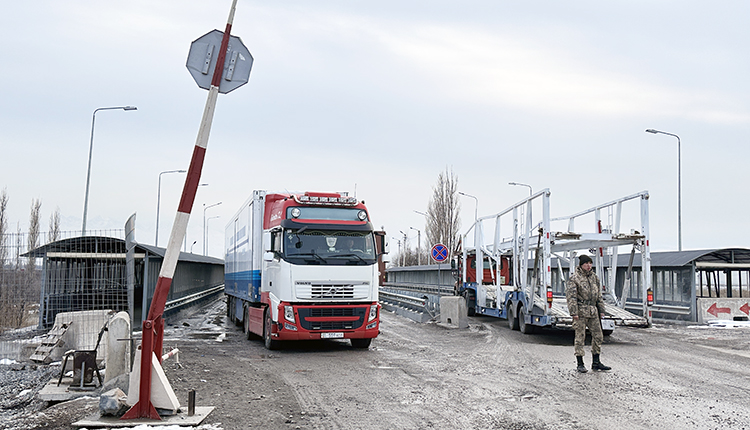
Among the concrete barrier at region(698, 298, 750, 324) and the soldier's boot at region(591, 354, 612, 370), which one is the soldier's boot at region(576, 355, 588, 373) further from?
the concrete barrier at region(698, 298, 750, 324)

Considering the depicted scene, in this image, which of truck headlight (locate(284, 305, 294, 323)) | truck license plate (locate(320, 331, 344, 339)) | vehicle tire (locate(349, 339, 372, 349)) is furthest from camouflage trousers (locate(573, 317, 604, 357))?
truck headlight (locate(284, 305, 294, 323))

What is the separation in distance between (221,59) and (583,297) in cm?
725

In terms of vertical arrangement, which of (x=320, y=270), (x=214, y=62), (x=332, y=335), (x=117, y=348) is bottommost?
(x=332, y=335)

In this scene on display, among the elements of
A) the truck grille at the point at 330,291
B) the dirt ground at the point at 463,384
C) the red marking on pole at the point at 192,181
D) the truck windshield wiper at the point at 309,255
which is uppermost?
the red marking on pole at the point at 192,181

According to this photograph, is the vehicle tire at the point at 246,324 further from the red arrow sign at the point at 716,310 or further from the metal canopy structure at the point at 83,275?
the red arrow sign at the point at 716,310

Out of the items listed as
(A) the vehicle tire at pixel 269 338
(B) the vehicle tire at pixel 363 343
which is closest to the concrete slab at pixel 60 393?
(A) the vehicle tire at pixel 269 338

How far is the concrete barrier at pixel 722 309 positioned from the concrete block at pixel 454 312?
27.6 feet

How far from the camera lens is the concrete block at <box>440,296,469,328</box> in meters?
20.5

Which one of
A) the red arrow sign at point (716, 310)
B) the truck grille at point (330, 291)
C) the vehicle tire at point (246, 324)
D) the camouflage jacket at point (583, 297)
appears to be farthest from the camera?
the red arrow sign at point (716, 310)

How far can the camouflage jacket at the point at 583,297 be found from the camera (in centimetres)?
1132

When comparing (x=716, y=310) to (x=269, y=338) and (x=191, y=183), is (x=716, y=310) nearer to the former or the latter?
(x=269, y=338)

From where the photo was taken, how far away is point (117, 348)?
8.63 meters

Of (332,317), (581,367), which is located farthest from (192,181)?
(332,317)

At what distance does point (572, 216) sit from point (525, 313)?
181 inches
